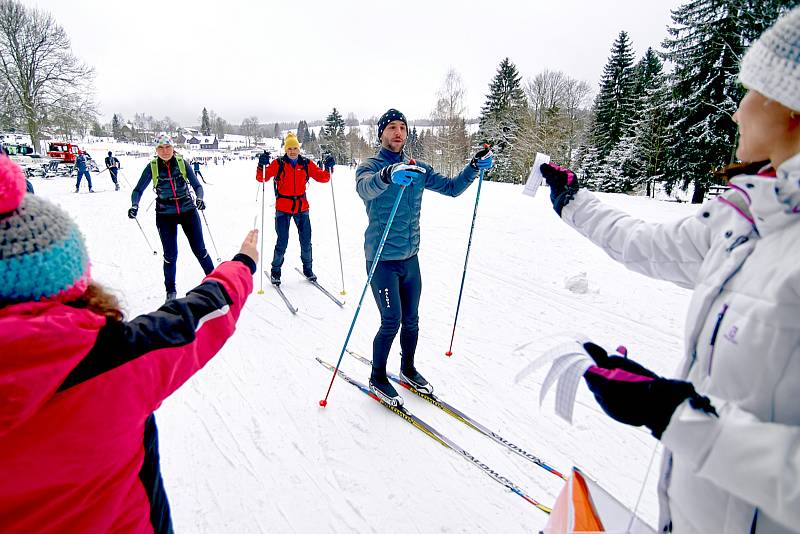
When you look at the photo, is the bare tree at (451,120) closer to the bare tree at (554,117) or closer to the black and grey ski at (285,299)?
the bare tree at (554,117)

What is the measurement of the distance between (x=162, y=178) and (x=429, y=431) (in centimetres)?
454

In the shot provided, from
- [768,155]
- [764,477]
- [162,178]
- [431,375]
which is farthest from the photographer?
[162,178]

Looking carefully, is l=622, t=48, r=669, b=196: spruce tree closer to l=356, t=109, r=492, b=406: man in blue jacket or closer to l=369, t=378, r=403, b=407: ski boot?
l=356, t=109, r=492, b=406: man in blue jacket

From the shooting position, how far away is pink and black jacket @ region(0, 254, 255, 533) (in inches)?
34.0

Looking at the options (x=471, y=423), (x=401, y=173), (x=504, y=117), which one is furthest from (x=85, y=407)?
(x=504, y=117)

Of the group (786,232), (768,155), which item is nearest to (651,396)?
(786,232)

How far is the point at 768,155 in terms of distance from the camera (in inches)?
43.9

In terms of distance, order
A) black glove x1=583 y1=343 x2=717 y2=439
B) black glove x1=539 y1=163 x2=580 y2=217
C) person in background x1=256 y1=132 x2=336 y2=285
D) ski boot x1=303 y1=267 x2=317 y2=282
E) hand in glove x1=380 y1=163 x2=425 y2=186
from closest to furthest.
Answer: black glove x1=583 y1=343 x2=717 y2=439, black glove x1=539 y1=163 x2=580 y2=217, hand in glove x1=380 y1=163 x2=425 y2=186, person in background x1=256 y1=132 x2=336 y2=285, ski boot x1=303 y1=267 x2=317 y2=282

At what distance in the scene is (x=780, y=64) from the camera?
1015 millimetres

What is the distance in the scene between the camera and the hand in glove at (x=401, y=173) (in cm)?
286

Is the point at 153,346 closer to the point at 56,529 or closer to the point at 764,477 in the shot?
the point at 56,529

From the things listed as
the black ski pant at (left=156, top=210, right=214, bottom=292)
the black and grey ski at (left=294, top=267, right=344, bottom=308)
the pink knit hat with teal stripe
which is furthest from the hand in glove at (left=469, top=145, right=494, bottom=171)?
the black ski pant at (left=156, top=210, right=214, bottom=292)

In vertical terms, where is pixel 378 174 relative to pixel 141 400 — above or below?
above

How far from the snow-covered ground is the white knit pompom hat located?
34.3 inches
